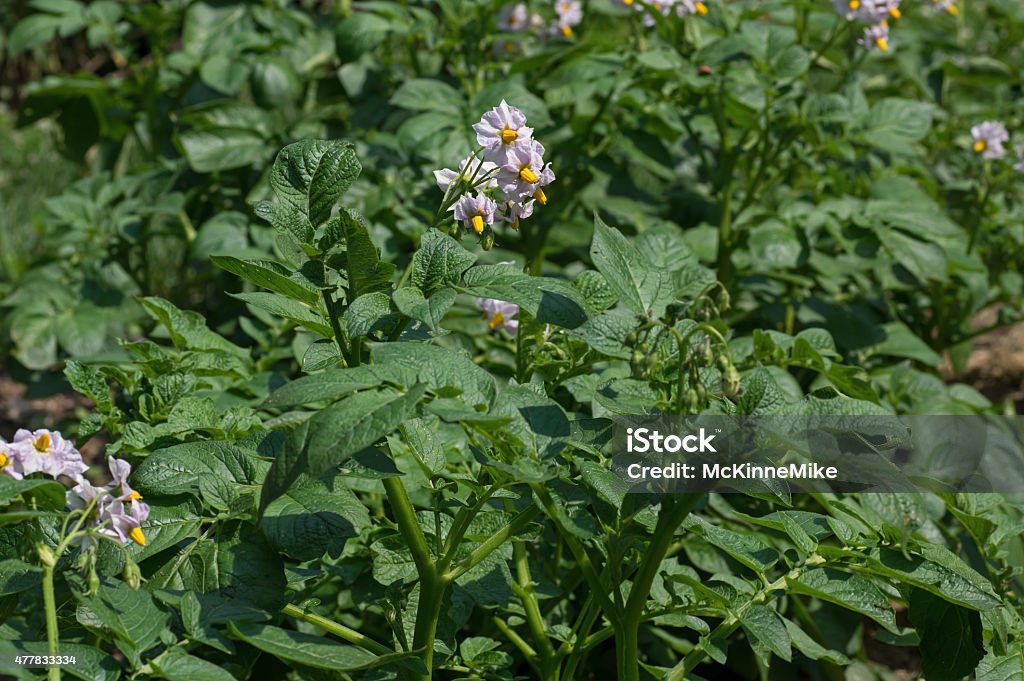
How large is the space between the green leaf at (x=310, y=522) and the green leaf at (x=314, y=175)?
0.94ft

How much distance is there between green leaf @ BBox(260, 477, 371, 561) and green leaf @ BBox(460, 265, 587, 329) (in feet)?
0.88

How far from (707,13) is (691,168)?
1.82 ft

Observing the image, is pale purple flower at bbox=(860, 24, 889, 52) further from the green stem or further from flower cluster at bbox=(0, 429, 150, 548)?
flower cluster at bbox=(0, 429, 150, 548)

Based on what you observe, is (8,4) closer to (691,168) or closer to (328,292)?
(691,168)

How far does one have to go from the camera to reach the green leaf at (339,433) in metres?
0.90

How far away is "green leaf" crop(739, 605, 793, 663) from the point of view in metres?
1.08

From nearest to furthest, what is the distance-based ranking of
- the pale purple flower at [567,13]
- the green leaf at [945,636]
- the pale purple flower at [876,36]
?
the green leaf at [945,636] → the pale purple flower at [876,36] → the pale purple flower at [567,13]

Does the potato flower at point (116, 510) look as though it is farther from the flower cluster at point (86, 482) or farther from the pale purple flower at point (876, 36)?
the pale purple flower at point (876, 36)

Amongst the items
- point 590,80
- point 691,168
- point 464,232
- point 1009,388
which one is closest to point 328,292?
point 464,232

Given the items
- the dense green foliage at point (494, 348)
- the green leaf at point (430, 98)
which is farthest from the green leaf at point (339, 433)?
the green leaf at point (430, 98)

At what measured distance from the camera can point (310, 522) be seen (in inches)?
44.7

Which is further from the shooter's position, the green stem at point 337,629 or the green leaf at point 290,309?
the green stem at point 337,629

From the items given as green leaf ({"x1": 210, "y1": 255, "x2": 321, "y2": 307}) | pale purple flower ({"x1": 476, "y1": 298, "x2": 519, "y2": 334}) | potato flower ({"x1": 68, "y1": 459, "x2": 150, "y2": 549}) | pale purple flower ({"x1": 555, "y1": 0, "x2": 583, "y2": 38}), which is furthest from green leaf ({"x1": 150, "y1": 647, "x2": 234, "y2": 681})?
pale purple flower ({"x1": 555, "y1": 0, "x2": 583, "y2": 38})

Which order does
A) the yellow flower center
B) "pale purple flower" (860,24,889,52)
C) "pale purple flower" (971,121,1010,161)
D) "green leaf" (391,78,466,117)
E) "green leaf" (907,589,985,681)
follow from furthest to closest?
"pale purple flower" (971,121,1010,161) < "pale purple flower" (860,24,889,52) < "green leaf" (391,78,466,117) < "green leaf" (907,589,985,681) < the yellow flower center
